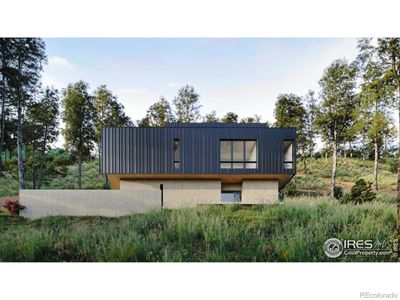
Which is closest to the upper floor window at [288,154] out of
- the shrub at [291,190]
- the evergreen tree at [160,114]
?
the shrub at [291,190]

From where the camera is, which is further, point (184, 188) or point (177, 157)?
point (184, 188)

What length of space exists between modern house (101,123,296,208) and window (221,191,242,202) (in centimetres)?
124

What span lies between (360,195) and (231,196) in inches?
225

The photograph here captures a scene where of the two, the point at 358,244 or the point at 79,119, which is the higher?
the point at 79,119

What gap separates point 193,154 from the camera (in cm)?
1253

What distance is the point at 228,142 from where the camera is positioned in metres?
13.2

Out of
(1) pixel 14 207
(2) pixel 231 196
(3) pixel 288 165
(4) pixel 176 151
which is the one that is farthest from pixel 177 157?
(1) pixel 14 207

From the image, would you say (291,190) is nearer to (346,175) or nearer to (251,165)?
(346,175)

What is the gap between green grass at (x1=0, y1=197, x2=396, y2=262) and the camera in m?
6.59

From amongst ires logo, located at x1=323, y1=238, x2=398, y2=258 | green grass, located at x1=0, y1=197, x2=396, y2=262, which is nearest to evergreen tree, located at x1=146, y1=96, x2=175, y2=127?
green grass, located at x1=0, y1=197, x2=396, y2=262

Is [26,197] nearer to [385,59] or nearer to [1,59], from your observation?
[1,59]

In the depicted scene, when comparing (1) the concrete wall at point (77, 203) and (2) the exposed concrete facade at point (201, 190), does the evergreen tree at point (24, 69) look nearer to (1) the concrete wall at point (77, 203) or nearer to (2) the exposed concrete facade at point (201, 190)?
(1) the concrete wall at point (77, 203)
